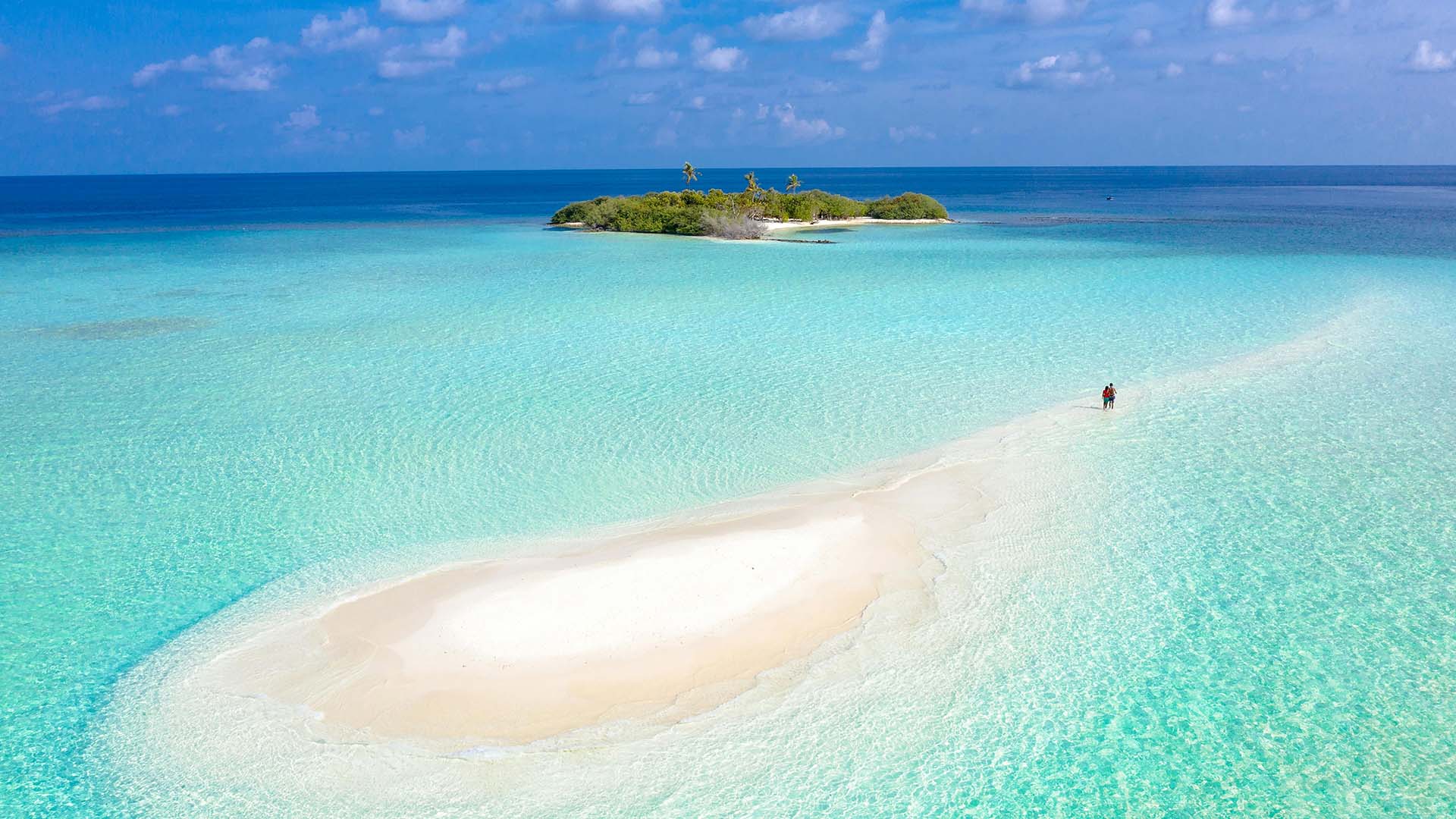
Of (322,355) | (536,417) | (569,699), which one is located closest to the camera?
(569,699)

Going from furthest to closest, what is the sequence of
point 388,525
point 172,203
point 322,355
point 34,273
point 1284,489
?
point 172,203 < point 34,273 < point 322,355 < point 1284,489 < point 388,525

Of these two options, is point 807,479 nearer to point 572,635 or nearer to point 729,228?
point 572,635

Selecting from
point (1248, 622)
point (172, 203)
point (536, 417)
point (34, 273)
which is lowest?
Answer: point (1248, 622)

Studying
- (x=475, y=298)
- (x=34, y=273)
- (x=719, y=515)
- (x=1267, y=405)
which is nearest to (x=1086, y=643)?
(x=719, y=515)

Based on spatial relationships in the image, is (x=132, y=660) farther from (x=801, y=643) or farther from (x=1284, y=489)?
(x=1284, y=489)

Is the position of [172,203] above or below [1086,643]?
above

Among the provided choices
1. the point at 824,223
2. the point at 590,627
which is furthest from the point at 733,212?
the point at 590,627

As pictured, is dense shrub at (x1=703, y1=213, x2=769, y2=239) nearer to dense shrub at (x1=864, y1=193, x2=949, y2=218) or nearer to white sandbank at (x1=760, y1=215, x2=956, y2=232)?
white sandbank at (x1=760, y1=215, x2=956, y2=232)
